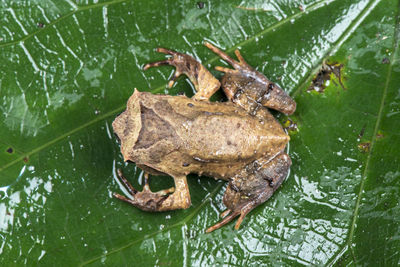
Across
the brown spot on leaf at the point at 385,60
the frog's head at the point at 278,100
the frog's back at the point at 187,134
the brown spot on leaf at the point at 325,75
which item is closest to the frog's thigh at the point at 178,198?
the frog's back at the point at 187,134

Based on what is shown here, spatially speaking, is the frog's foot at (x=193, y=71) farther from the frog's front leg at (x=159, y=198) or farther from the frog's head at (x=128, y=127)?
the frog's front leg at (x=159, y=198)

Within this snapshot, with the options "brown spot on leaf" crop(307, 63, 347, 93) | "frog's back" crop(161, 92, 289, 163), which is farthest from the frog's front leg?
"brown spot on leaf" crop(307, 63, 347, 93)

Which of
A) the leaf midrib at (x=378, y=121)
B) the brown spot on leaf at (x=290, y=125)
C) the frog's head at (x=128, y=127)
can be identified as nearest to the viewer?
the frog's head at (x=128, y=127)

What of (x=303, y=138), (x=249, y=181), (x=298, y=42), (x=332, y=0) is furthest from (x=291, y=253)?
(x=332, y=0)

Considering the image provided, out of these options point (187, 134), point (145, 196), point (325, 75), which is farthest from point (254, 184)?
point (325, 75)

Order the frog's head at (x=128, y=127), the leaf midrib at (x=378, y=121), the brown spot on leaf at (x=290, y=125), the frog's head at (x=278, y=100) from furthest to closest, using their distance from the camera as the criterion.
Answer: the brown spot on leaf at (x=290, y=125), the frog's head at (x=278, y=100), the leaf midrib at (x=378, y=121), the frog's head at (x=128, y=127)

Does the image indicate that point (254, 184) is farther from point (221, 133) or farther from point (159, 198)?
point (159, 198)
